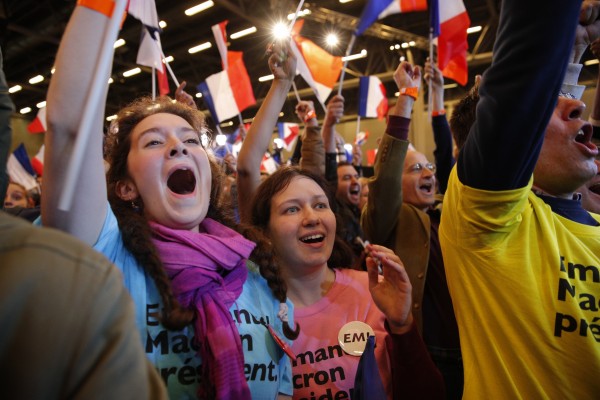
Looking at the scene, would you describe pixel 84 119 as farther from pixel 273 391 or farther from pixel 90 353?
pixel 273 391

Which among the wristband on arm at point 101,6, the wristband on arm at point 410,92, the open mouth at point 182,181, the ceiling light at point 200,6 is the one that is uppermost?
the ceiling light at point 200,6

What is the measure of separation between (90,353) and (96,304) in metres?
0.05

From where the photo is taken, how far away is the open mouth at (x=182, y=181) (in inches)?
52.9

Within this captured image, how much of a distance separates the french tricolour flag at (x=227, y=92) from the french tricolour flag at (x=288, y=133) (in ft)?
11.4

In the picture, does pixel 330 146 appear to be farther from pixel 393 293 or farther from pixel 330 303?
pixel 393 293

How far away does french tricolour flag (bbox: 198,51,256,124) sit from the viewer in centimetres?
420

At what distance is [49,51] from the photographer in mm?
11820

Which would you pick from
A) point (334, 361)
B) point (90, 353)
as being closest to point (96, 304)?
point (90, 353)

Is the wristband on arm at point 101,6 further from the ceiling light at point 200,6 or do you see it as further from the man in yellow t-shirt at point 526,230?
the ceiling light at point 200,6

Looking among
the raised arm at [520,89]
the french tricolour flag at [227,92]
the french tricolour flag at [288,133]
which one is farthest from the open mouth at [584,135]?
the french tricolour flag at [288,133]

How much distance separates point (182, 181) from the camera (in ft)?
4.49

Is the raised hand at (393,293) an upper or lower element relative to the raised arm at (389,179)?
lower

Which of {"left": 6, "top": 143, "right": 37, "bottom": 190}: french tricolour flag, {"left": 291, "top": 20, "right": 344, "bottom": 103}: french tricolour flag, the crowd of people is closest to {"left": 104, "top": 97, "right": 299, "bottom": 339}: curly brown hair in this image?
the crowd of people

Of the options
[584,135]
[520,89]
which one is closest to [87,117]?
[520,89]
